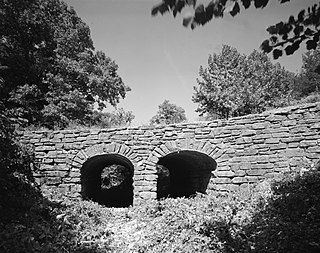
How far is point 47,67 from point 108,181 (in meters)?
7.61

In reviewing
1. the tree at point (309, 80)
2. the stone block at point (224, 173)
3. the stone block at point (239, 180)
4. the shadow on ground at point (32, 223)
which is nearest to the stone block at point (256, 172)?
the stone block at point (239, 180)

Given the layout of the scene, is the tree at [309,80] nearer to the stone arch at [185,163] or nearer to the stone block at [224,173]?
the stone arch at [185,163]

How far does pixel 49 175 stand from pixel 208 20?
7.13 metres

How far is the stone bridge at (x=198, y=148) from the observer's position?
20.7 ft

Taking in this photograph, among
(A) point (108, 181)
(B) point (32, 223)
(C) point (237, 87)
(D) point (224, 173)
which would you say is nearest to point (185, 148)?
(D) point (224, 173)

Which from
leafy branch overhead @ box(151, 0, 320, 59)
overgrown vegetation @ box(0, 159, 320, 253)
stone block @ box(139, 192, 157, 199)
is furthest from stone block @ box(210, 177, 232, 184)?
leafy branch overhead @ box(151, 0, 320, 59)

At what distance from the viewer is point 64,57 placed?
14.3 m

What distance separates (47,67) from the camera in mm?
14242

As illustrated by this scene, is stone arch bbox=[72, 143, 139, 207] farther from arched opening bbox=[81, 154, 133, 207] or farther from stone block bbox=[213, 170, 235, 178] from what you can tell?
stone block bbox=[213, 170, 235, 178]

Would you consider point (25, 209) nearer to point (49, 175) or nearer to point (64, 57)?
point (49, 175)

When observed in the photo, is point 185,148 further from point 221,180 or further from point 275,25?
point 275,25

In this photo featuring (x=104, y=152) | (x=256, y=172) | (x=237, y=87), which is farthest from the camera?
(x=237, y=87)

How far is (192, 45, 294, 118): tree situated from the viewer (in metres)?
20.8

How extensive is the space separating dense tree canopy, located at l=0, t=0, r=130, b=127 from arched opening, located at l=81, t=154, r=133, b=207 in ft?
13.2
